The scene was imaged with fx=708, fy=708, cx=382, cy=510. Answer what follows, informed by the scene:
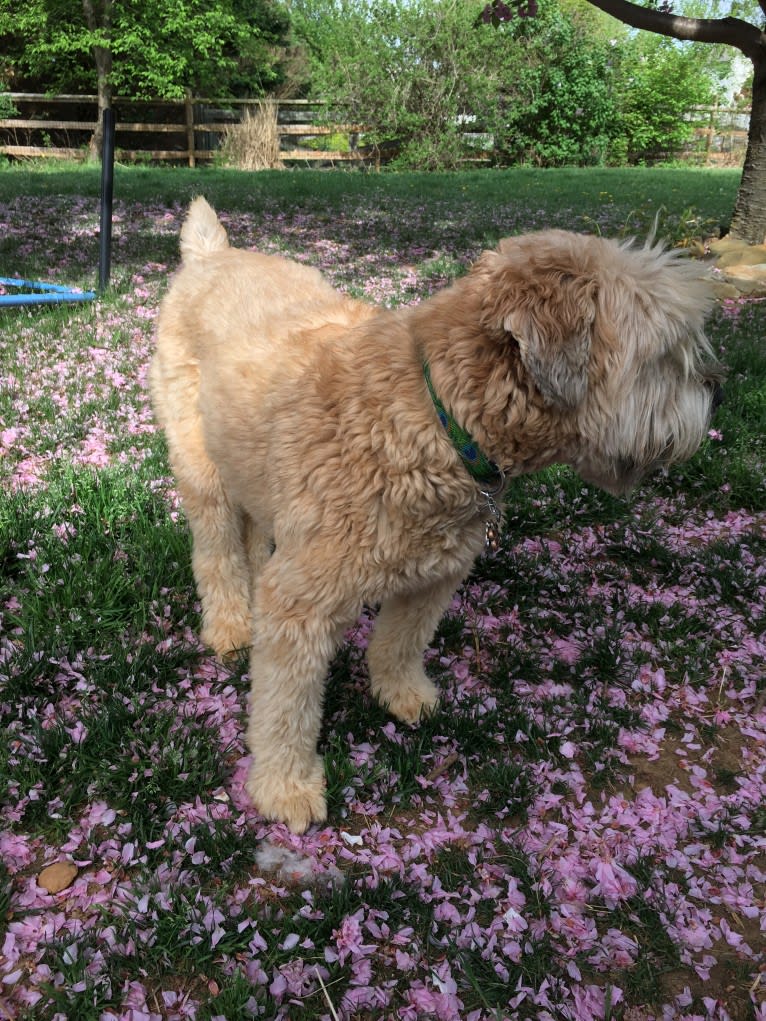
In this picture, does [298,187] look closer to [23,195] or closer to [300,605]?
[23,195]

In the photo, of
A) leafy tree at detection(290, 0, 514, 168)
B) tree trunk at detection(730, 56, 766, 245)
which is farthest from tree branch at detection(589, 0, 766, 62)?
leafy tree at detection(290, 0, 514, 168)

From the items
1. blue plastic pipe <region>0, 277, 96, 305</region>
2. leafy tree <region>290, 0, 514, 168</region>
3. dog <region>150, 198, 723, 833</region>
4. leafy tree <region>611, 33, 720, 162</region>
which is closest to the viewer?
dog <region>150, 198, 723, 833</region>

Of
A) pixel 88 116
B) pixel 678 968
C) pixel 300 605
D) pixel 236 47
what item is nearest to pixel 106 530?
pixel 300 605

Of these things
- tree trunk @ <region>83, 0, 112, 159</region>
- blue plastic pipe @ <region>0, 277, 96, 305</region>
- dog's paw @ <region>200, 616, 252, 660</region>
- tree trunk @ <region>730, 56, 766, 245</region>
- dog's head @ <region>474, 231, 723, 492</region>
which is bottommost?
dog's paw @ <region>200, 616, 252, 660</region>

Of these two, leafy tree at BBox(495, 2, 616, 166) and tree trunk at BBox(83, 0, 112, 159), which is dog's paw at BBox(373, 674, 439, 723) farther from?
leafy tree at BBox(495, 2, 616, 166)

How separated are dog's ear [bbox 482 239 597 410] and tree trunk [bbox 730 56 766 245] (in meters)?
9.31

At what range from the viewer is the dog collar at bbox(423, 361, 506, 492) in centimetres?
215

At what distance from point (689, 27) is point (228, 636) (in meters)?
9.14

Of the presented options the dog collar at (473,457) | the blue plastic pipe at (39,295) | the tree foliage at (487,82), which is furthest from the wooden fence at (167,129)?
the dog collar at (473,457)

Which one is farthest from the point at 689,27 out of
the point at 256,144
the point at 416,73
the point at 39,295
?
the point at 416,73

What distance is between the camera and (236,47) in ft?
98.7

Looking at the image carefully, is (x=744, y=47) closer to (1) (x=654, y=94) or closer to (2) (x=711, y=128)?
(1) (x=654, y=94)

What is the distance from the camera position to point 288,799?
2598 millimetres

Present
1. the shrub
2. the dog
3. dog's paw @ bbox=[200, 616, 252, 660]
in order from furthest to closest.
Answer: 1. the shrub
2. dog's paw @ bbox=[200, 616, 252, 660]
3. the dog
